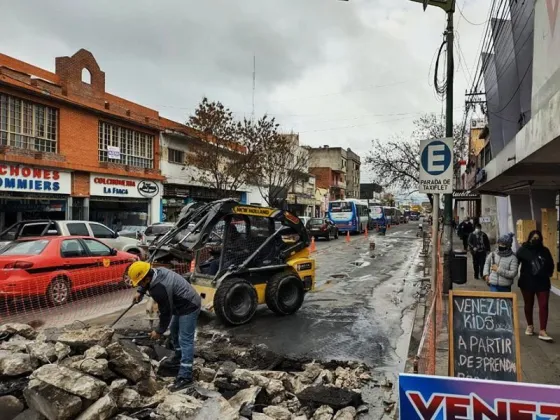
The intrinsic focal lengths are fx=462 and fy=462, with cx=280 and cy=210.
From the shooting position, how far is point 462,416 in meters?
2.56

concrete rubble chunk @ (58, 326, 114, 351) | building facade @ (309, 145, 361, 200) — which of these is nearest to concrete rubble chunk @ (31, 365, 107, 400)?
concrete rubble chunk @ (58, 326, 114, 351)

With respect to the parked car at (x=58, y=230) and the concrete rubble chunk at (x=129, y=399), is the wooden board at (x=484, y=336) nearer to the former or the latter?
the concrete rubble chunk at (x=129, y=399)

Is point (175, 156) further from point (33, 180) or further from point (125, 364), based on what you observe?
point (125, 364)

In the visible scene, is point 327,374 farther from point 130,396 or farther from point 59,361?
point 59,361

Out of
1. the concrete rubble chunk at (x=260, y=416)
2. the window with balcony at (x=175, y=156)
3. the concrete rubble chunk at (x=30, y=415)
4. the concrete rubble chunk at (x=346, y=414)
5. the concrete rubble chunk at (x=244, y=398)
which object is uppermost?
the window with balcony at (x=175, y=156)

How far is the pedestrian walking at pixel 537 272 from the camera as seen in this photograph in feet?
22.9

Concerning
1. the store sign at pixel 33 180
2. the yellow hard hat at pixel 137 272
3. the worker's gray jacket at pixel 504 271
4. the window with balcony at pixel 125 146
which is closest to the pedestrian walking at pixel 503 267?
the worker's gray jacket at pixel 504 271

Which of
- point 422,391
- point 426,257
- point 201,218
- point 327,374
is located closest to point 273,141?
point 426,257

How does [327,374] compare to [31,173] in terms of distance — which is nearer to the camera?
[327,374]

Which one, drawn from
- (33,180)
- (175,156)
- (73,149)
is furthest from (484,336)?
(175,156)

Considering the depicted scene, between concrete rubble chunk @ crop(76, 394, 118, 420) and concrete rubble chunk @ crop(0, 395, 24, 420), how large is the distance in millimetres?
724

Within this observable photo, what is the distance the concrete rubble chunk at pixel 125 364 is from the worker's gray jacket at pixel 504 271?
5347 mm

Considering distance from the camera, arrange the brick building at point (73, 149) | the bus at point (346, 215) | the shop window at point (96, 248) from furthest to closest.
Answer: the bus at point (346, 215), the brick building at point (73, 149), the shop window at point (96, 248)

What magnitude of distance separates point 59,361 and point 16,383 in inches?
16.6
